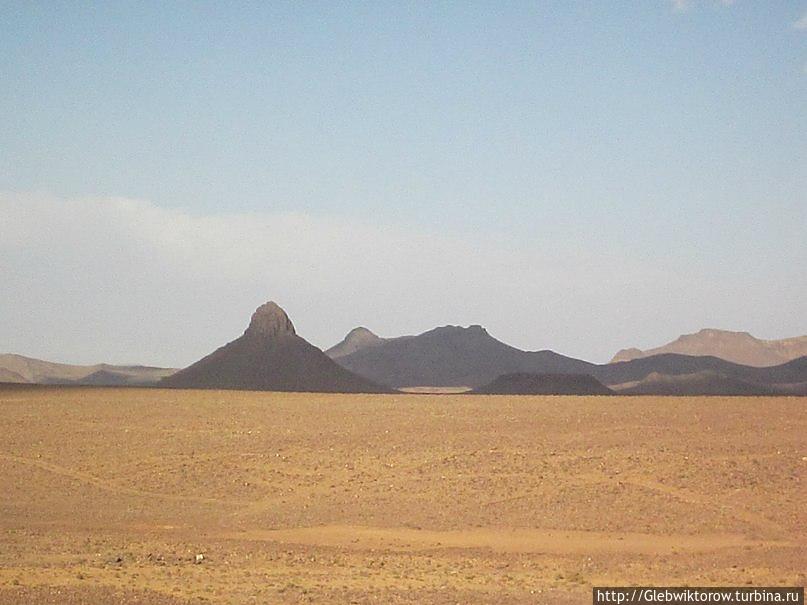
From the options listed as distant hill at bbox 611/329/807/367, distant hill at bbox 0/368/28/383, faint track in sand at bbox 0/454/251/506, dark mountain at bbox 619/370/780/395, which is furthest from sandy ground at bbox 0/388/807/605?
distant hill at bbox 611/329/807/367

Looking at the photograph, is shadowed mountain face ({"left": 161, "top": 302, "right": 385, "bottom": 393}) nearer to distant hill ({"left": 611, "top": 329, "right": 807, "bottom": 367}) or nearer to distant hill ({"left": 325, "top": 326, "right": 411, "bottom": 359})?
distant hill ({"left": 325, "top": 326, "right": 411, "bottom": 359})

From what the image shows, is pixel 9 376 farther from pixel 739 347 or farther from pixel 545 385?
pixel 739 347

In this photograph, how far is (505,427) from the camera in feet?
89.7

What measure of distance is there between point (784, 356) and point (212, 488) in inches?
5447

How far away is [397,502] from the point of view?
2045cm

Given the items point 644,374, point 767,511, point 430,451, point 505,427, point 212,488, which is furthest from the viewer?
point 644,374

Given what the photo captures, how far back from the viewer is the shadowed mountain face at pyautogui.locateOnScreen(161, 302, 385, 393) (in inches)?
2761

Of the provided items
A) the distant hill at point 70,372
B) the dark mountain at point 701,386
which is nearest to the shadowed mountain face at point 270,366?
the dark mountain at point 701,386

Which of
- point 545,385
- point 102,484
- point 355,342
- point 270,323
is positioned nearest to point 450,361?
point 355,342

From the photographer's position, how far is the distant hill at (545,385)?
68.2 metres

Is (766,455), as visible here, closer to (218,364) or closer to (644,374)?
(218,364)

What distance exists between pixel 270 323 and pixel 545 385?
22.4 m

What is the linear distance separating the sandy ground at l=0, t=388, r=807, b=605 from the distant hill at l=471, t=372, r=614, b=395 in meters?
36.1

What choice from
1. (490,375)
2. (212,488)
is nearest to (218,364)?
(490,375)
